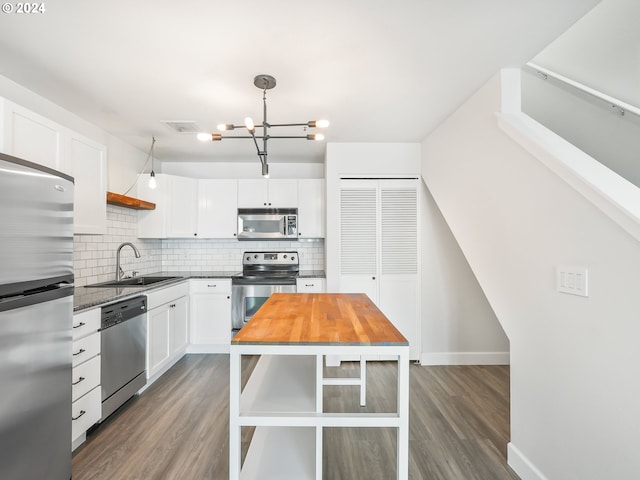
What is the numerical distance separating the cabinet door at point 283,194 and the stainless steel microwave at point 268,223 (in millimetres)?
90

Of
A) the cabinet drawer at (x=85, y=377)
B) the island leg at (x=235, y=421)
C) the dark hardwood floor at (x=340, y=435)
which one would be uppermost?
the island leg at (x=235, y=421)

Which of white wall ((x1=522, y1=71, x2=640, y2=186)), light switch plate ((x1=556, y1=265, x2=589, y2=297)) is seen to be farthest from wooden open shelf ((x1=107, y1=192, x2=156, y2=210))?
white wall ((x1=522, y1=71, x2=640, y2=186))

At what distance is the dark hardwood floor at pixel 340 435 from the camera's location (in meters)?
1.79

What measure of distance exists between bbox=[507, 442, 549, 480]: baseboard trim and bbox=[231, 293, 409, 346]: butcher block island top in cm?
121

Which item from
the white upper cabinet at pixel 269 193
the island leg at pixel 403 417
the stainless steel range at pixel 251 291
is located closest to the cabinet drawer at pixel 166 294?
the stainless steel range at pixel 251 291

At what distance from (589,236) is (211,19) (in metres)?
2.11

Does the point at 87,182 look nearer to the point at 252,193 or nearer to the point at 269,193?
the point at 252,193

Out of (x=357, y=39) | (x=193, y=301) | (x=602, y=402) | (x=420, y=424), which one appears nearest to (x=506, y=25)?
(x=357, y=39)

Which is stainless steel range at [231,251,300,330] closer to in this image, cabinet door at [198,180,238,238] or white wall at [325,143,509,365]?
white wall at [325,143,509,365]

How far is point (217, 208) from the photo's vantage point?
13.1ft

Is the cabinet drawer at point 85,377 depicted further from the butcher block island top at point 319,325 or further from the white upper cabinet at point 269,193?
the white upper cabinet at point 269,193

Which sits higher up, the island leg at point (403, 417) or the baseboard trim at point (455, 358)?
the island leg at point (403, 417)

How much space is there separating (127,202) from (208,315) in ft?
5.17

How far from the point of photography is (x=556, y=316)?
5.08 feet
